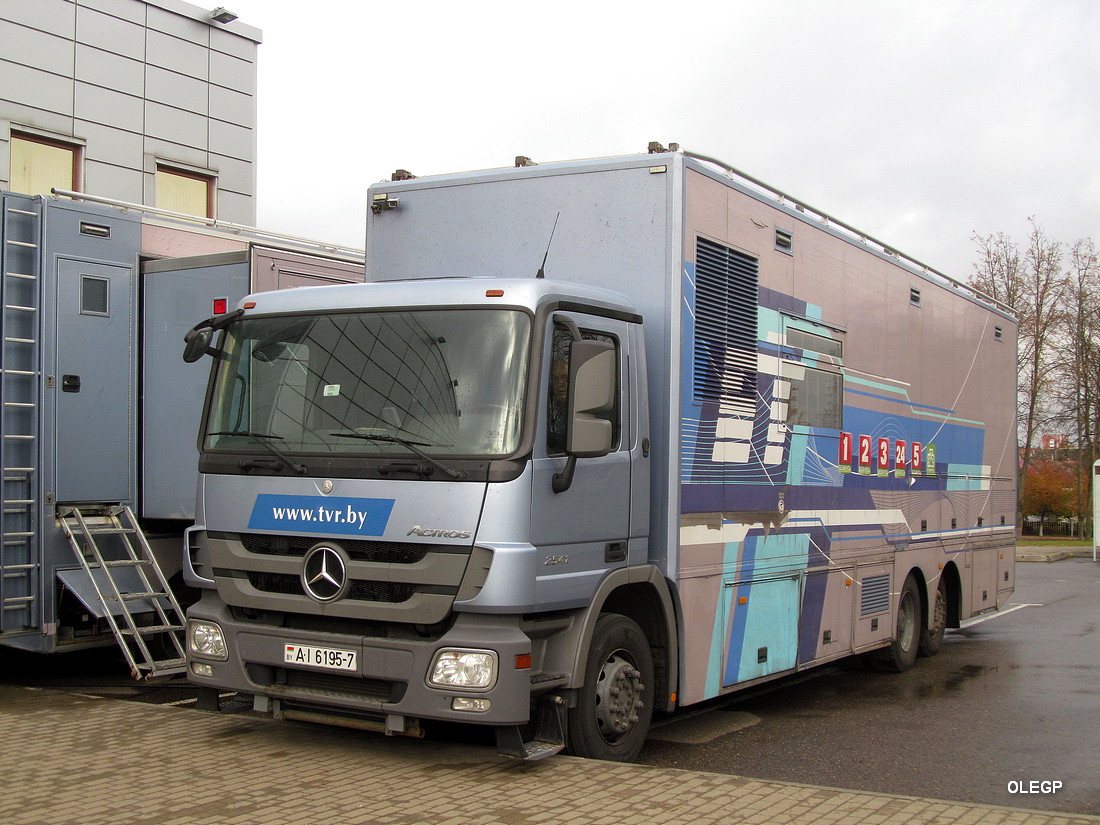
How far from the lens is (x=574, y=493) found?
590 cm

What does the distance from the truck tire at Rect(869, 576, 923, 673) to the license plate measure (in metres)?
6.12

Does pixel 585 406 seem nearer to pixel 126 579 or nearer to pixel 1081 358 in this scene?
pixel 126 579

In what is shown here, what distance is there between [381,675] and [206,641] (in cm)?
122

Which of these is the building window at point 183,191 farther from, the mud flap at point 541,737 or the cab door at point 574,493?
the mud flap at point 541,737

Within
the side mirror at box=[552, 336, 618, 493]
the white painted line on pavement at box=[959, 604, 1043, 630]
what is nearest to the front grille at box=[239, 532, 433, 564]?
the side mirror at box=[552, 336, 618, 493]

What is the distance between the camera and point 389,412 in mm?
5797

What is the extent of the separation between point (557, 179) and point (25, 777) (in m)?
4.43

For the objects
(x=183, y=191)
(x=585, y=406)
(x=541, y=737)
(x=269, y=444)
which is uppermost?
(x=183, y=191)

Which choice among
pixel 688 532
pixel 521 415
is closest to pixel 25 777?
pixel 521 415

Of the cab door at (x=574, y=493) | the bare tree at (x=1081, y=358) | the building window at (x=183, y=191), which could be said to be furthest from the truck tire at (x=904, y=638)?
the bare tree at (x=1081, y=358)

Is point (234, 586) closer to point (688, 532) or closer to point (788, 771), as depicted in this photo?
point (688, 532)

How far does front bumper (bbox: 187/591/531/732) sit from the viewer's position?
17.9ft

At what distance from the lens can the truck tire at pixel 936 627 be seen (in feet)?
37.0

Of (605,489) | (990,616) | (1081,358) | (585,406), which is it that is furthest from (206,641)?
(1081,358)
